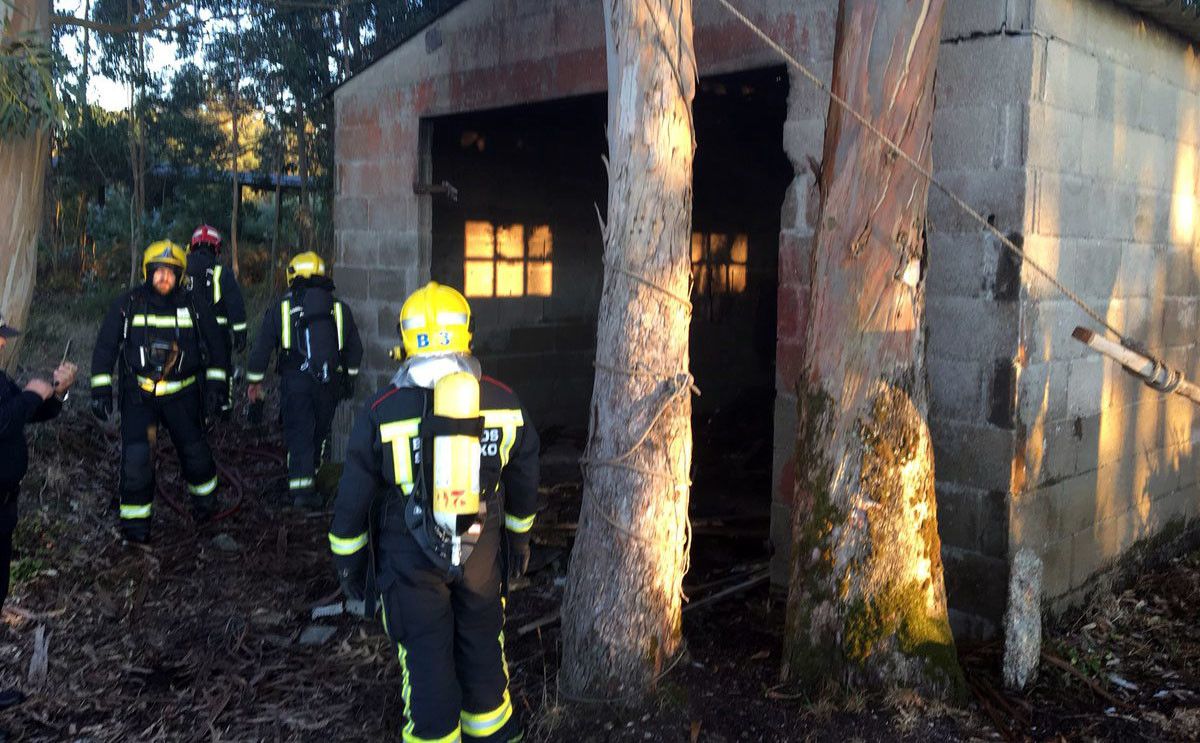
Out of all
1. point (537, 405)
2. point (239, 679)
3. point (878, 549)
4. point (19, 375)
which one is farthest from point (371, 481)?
point (19, 375)

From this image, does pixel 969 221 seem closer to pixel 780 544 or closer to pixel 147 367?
pixel 780 544

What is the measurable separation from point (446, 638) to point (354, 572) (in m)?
0.42

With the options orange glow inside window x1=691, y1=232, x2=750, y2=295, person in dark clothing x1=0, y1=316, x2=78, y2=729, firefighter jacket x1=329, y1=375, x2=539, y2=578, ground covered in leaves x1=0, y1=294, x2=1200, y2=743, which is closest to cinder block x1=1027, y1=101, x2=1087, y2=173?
ground covered in leaves x1=0, y1=294, x2=1200, y2=743

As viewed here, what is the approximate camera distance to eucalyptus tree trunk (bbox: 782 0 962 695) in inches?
156

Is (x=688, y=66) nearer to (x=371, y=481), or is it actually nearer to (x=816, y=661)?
(x=371, y=481)

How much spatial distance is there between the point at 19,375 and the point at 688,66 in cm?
781

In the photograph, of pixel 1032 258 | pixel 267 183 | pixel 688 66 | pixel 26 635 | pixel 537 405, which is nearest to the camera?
pixel 688 66

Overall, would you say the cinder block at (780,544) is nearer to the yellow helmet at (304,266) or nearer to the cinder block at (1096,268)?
the cinder block at (1096,268)

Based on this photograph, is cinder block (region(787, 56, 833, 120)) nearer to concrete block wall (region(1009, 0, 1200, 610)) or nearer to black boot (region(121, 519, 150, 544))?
concrete block wall (region(1009, 0, 1200, 610))

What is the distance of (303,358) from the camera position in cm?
766

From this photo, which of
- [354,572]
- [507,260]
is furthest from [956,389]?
[507,260]

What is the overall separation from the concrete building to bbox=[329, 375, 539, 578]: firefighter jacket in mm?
1253

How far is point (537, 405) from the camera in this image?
9.37m

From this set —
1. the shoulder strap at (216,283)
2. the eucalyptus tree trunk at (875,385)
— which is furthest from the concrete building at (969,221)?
the shoulder strap at (216,283)
